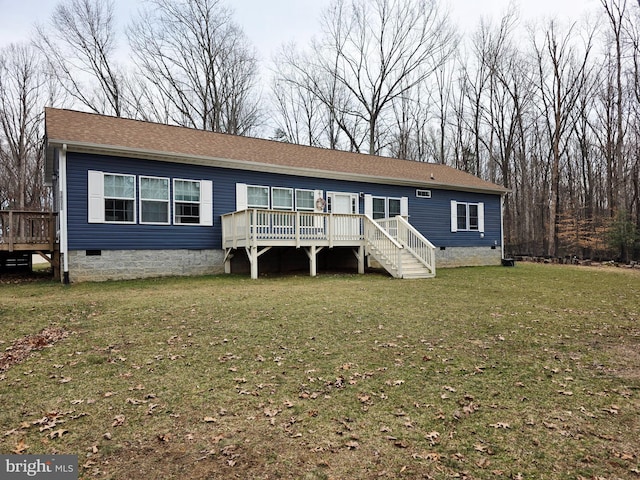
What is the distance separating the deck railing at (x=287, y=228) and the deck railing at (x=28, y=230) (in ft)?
16.5

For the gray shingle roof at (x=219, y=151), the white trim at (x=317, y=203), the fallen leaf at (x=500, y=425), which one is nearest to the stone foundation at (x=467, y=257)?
the gray shingle roof at (x=219, y=151)

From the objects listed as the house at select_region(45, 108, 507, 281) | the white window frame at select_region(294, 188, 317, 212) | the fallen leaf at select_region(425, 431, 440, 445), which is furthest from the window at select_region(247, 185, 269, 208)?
the fallen leaf at select_region(425, 431, 440, 445)

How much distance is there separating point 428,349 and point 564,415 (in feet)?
6.11

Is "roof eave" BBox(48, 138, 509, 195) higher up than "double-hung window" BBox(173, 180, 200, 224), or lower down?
higher up

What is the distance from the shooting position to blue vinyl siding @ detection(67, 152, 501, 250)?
34.8 ft

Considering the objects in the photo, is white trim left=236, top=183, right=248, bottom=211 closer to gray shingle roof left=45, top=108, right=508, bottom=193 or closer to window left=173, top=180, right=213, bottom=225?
gray shingle roof left=45, top=108, right=508, bottom=193

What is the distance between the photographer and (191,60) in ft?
80.3

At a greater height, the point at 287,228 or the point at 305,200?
the point at 305,200

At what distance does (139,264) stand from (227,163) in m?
4.08

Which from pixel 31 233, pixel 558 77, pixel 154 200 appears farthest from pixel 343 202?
pixel 558 77

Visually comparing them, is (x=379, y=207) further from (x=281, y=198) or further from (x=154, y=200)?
(x=154, y=200)

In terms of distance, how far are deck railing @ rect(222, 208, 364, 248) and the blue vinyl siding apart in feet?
3.02

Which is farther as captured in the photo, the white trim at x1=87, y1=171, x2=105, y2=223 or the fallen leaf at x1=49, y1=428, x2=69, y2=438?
the white trim at x1=87, y1=171, x2=105, y2=223

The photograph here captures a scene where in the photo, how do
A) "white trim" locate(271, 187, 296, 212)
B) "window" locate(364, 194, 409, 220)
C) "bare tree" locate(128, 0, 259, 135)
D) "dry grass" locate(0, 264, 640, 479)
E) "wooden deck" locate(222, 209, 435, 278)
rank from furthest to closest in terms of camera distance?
"bare tree" locate(128, 0, 259, 135) → "window" locate(364, 194, 409, 220) → "white trim" locate(271, 187, 296, 212) → "wooden deck" locate(222, 209, 435, 278) → "dry grass" locate(0, 264, 640, 479)
